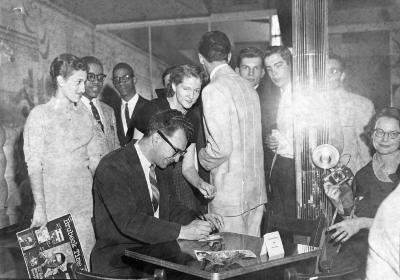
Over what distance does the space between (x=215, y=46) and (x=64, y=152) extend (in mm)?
1073

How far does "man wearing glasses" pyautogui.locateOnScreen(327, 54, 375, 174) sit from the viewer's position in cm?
273

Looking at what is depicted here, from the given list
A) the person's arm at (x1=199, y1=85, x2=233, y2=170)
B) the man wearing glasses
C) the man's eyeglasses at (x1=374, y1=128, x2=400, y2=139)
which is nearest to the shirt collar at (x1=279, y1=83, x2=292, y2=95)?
the man wearing glasses

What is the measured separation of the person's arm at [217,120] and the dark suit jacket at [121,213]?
22.4 inches

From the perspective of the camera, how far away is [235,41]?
2.99m

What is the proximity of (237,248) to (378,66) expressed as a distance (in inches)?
53.2

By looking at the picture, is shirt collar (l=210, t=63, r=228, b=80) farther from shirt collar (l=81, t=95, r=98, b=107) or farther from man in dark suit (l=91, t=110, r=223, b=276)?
shirt collar (l=81, t=95, r=98, b=107)

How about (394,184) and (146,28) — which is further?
(146,28)

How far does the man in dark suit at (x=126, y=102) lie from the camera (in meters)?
3.05

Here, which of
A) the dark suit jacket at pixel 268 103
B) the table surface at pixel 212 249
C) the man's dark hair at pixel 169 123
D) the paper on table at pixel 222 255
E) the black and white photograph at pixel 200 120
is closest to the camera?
the table surface at pixel 212 249

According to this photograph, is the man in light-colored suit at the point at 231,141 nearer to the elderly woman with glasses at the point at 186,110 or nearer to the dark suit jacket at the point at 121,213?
the elderly woman with glasses at the point at 186,110

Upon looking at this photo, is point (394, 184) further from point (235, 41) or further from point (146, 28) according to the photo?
point (146, 28)

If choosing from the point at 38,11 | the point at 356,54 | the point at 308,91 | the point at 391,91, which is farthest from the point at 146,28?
the point at 391,91

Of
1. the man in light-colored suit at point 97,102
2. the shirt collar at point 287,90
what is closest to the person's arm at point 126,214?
the man in light-colored suit at point 97,102

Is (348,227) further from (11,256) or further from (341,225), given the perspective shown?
(11,256)
